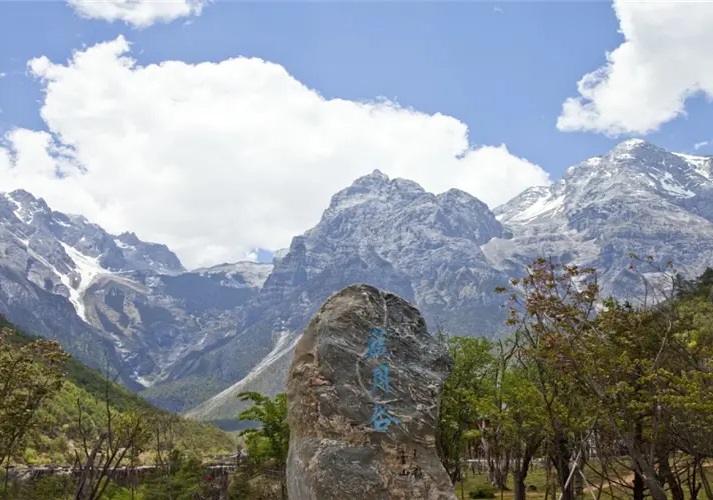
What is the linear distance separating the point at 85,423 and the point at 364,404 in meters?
60.4

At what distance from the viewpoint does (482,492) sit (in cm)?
3353

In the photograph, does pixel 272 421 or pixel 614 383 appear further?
pixel 272 421

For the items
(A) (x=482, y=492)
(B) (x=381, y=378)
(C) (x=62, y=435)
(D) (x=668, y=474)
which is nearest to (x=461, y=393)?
(D) (x=668, y=474)

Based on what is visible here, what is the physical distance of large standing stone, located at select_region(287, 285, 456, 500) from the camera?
9.05 m

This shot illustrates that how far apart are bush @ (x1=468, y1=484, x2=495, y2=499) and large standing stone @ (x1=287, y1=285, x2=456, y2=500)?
25.3 meters

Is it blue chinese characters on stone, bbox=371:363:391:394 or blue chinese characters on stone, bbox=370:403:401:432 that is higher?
blue chinese characters on stone, bbox=371:363:391:394

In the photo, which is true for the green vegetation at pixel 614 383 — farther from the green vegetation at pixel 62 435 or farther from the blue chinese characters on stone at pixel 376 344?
the green vegetation at pixel 62 435

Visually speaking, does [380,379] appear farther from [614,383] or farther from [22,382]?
[22,382]

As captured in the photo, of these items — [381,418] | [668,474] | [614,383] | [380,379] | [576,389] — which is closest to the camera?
[381,418]

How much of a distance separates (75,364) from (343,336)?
98289 millimetres

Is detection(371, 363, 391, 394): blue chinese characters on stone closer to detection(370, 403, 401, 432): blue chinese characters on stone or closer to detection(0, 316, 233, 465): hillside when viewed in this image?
detection(370, 403, 401, 432): blue chinese characters on stone

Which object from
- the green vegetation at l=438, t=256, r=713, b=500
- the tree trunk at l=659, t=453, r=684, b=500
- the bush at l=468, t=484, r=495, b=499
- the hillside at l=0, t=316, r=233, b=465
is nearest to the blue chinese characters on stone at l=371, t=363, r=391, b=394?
the green vegetation at l=438, t=256, r=713, b=500

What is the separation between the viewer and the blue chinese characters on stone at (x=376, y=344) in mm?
10016

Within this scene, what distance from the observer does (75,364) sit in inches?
3831
